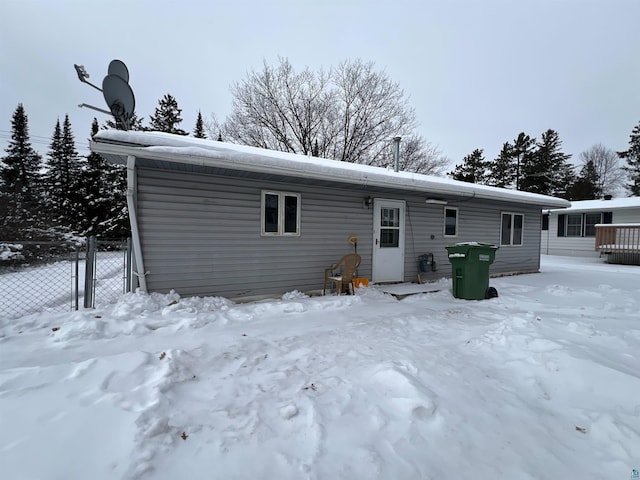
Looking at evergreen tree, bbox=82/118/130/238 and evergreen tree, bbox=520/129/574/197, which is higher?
evergreen tree, bbox=520/129/574/197

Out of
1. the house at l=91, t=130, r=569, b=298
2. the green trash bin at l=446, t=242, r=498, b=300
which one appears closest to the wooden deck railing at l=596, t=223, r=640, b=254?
the house at l=91, t=130, r=569, b=298

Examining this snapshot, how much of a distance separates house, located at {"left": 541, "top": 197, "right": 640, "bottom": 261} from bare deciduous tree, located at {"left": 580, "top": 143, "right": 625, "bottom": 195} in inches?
809

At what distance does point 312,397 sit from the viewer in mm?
2449

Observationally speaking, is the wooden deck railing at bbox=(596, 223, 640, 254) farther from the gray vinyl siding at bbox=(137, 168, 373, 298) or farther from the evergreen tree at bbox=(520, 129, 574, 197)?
the evergreen tree at bbox=(520, 129, 574, 197)

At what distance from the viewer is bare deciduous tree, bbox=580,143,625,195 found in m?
31.7

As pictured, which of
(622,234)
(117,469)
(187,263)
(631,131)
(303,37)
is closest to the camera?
(117,469)

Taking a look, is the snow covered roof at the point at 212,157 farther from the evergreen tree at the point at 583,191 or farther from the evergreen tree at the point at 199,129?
the evergreen tree at the point at 583,191

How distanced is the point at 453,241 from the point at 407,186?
9.48ft

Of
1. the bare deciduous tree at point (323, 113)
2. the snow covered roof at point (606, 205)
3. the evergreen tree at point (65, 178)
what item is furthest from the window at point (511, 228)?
the evergreen tree at point (65, 178)

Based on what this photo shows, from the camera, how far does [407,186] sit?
6.74 meters

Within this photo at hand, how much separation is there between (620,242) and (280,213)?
1643 cm

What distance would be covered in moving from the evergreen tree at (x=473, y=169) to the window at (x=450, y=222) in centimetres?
2328

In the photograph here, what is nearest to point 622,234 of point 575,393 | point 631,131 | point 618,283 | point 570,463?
point 618,283

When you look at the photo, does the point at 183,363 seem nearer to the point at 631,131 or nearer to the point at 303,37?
the point at 303,37
